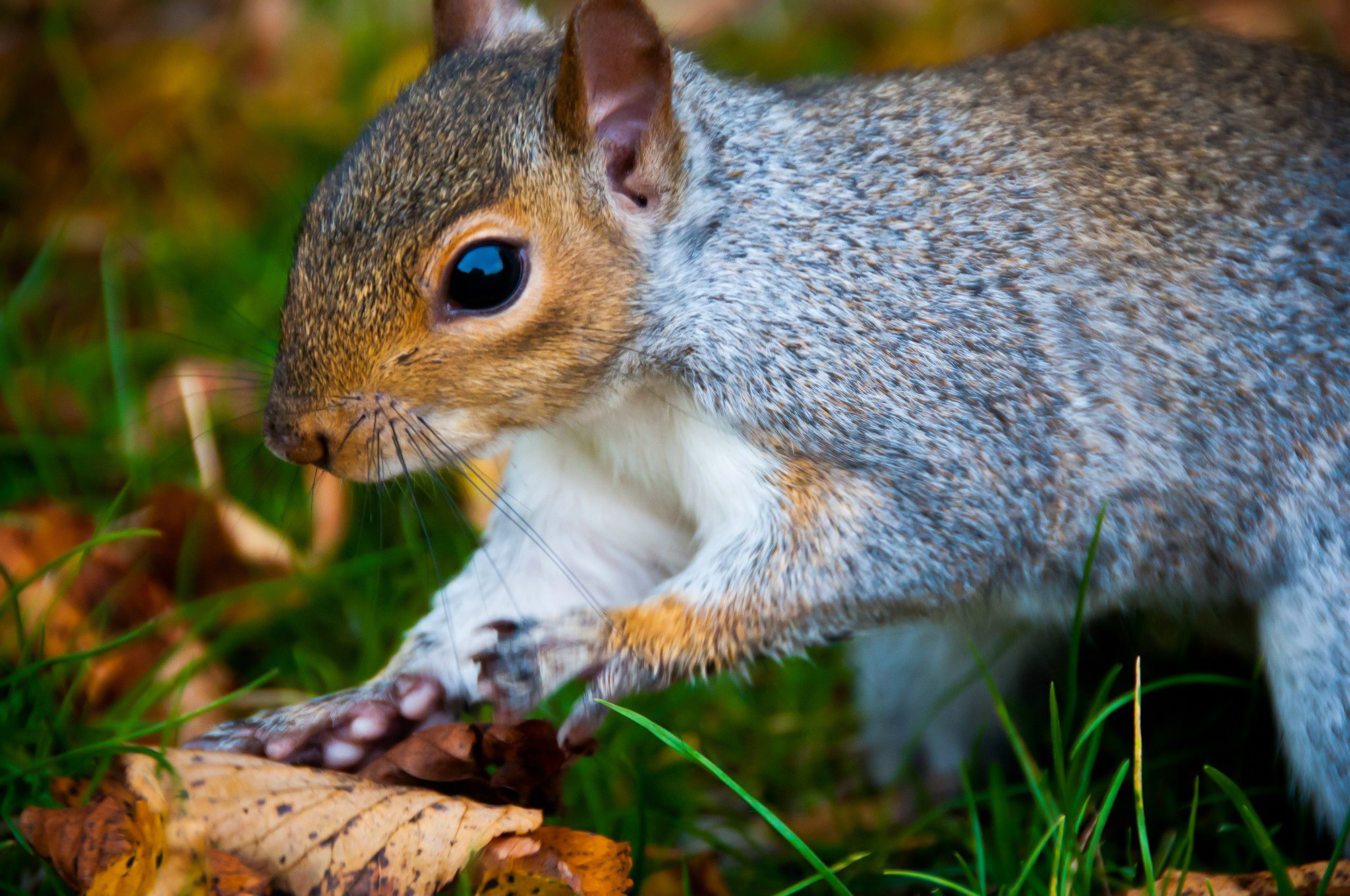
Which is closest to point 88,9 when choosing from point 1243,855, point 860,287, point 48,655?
point 48,655

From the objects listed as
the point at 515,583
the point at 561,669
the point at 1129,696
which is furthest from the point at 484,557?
the point at 1129,696

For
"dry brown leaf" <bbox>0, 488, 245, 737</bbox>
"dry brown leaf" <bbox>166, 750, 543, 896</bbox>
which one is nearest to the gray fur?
"dry brown leaf" <bbox>166, 750, 543, 896</bbox>

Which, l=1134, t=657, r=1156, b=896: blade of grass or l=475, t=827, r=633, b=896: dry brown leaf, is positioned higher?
l=475, t=827, r=633, b=896: dry brown leaf

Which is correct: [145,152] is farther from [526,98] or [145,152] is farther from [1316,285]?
[1316,285]

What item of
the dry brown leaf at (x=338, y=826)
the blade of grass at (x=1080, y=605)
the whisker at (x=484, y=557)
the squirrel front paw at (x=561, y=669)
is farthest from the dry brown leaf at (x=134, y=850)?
the blade of grass at (x=1080, y=605)

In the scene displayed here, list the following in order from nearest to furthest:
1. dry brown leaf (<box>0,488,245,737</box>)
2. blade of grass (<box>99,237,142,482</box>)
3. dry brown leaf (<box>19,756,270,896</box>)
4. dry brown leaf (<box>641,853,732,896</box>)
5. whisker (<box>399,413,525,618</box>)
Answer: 1. dry brown leaf (<box>19,756,270,896</box>)
2. whisker (<box>399,413,525,618</box>)
3. dry brown leaf (<box>641,853,732,896</box>)
4. dry brown leaf (<box>0,488,245,737</box>)
5. blade of grass (<box>99,237,142,482</box>)

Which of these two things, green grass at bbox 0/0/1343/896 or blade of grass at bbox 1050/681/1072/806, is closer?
blade of grass at bbox 1050/681/1072/806

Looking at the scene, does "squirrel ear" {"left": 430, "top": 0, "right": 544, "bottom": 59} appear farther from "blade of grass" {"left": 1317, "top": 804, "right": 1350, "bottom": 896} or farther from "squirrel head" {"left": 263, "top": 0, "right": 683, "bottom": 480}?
"blade of grass" {"left": 1317, "top": 804, "right": 1350, "bottom": 896}

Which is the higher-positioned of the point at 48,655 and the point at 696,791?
the point at 48,655
